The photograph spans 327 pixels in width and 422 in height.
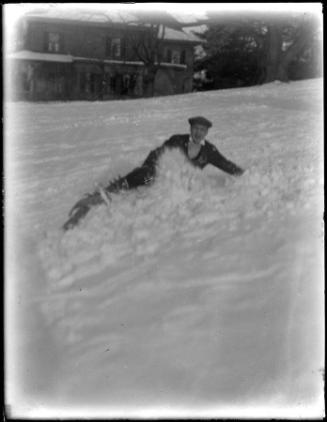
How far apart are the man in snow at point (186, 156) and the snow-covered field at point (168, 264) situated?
0.14 ft

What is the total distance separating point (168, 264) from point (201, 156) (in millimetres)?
616

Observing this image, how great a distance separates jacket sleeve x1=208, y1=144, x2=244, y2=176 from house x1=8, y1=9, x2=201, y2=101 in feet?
1.35

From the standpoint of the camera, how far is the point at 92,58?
104 inches

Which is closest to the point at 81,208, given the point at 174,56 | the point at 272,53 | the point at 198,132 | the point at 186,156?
the point at 186,156

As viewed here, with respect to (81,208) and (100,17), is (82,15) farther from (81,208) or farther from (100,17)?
Answer: (81,208)

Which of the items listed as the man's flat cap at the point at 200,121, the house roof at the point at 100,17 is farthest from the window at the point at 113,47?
the man's flat cap at the point at 200,121

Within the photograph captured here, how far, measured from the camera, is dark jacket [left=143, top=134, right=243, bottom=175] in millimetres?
2590

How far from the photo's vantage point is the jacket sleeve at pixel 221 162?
259 cm

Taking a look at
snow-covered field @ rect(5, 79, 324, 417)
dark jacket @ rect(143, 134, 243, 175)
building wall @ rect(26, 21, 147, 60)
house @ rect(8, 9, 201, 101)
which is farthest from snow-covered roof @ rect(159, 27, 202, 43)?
dark jacket @ rect(143, 134, 243, 175)

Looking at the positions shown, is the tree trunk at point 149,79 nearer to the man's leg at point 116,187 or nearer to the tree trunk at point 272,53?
the man's leg at point 116,187

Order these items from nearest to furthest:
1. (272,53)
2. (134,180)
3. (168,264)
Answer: (168,264)
(134,180)
(272,53)

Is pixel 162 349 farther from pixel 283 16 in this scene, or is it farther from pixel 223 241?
pixel 283 16

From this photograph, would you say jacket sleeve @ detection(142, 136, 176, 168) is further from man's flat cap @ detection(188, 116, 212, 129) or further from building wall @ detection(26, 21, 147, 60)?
building wall @ detection(26, 21, 147, 60)

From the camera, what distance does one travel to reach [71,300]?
2428 millimetres
